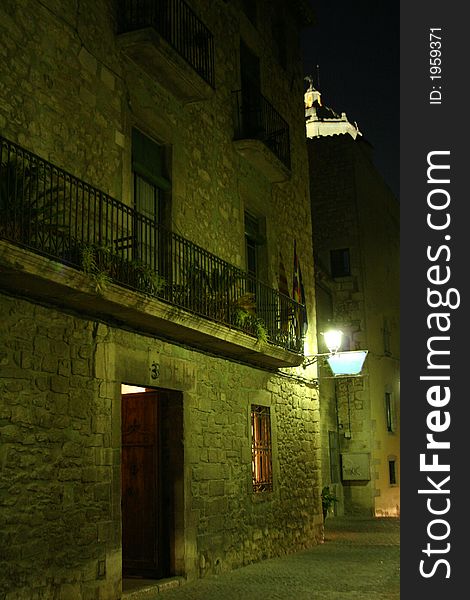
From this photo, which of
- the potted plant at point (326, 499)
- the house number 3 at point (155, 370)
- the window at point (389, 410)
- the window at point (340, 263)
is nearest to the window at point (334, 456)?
the potted plant at point (326, 499)

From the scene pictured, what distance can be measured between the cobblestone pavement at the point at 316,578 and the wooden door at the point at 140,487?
72cm

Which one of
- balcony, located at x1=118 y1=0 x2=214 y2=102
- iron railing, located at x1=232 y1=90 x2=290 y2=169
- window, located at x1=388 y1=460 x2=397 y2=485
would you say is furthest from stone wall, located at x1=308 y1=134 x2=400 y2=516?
balcony, located at x1=118 y1=0 x2=214 y2=102

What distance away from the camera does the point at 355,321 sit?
21.5 meters

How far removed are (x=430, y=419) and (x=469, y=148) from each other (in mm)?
2460

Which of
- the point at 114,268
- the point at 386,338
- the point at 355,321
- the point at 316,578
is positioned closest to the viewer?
the point at 114,268

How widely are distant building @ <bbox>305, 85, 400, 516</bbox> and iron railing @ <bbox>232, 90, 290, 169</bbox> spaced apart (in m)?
6.96

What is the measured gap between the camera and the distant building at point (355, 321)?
68.2 ft

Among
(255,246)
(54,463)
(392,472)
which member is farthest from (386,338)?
(54,463)

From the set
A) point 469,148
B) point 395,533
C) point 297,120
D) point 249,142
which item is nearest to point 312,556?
point 395,533

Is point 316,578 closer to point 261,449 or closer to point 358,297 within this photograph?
point 261,449

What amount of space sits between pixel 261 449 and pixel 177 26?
6.22 meters

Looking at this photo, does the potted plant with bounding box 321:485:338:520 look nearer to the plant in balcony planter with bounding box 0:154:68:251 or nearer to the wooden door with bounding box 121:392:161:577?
the wooden door with bounding box 121:392:161:577

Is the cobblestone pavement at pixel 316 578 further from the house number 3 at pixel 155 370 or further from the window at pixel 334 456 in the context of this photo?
the window at pixel 334 456

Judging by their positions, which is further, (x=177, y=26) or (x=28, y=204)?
(x=177, y=26)
